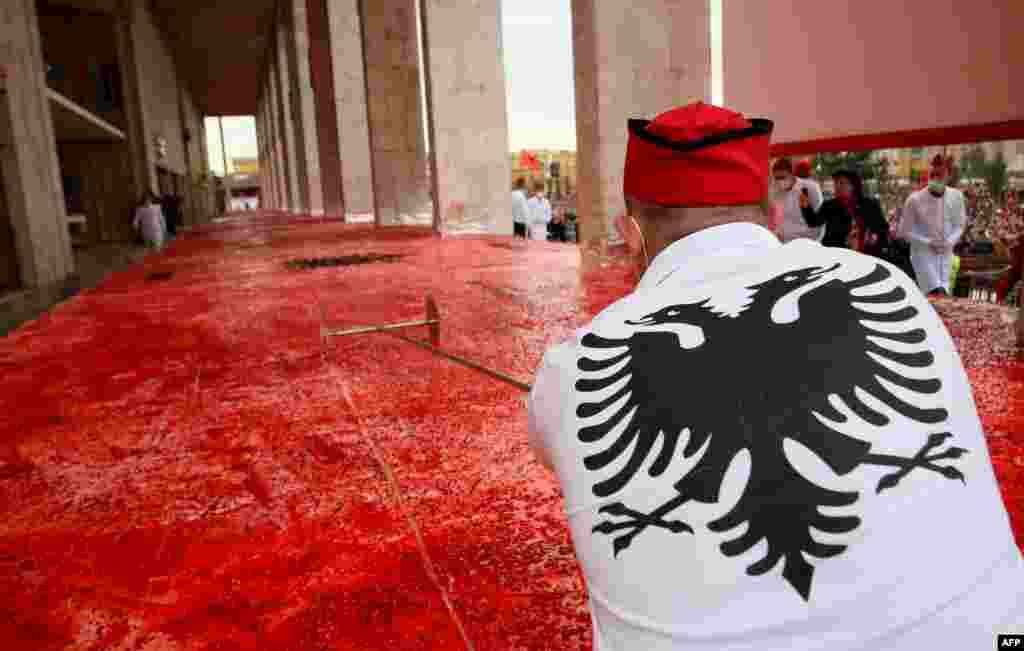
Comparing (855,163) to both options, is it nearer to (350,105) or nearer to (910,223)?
(910,223)

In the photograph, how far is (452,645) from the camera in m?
1.51

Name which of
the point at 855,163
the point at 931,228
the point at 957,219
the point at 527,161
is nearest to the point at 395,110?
the point at 855,163

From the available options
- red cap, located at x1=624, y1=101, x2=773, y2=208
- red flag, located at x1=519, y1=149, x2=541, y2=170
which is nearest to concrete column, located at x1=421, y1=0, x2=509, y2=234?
red cap, located at x1=624, y1=101, x2=773, y2=208

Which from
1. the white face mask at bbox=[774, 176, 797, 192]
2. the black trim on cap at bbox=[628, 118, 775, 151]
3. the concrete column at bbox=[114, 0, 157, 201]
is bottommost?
the white face mask at bbox=[774, 176, 797, 192]

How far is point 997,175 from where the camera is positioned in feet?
26.3

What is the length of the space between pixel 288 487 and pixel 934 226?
20.2 feet

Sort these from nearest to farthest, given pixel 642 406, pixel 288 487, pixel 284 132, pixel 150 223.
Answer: pixel 642 406, pixel 288 487, pixel 150 223, pixel 284 132

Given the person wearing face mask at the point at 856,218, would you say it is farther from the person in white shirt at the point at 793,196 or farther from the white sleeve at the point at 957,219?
the white sleeve at the point at 957,219

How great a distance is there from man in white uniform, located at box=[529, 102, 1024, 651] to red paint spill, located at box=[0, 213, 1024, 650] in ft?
2.01

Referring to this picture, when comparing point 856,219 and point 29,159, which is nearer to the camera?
point 856,219

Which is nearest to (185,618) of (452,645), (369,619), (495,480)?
(369,619)

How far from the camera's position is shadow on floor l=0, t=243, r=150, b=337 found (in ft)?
22.7

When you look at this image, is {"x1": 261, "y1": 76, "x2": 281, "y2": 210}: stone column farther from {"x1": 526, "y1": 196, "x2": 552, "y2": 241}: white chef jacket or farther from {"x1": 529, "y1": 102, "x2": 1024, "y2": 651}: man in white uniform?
{"x1": 529, "y1": 102, "x2": 1024, "y2": 651}: man in white uniform

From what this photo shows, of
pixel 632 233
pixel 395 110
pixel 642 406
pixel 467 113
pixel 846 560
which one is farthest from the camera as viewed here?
pixel 395 110
